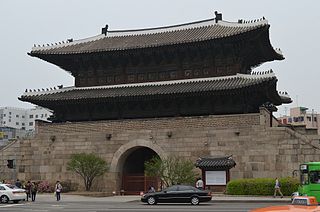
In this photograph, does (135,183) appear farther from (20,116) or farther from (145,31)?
(20,116)

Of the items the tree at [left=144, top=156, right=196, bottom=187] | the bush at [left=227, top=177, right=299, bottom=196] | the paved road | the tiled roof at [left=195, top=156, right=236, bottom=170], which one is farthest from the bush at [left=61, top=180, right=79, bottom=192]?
the bush at [left=227, top=177, right=299, bottom=196]

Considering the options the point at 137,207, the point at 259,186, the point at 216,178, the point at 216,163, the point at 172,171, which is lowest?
the point at 137,207

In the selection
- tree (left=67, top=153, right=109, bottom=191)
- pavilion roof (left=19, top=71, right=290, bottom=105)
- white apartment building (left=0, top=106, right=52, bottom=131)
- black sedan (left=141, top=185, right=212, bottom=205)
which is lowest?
black sedan (left=141, top=185, right=212, bottom=205)

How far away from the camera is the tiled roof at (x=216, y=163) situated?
30.1 meters

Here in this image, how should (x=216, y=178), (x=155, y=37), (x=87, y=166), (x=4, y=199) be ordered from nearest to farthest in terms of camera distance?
(x=4, y=199) → (x=216, y=178) → (x=87, y=166) → (x=155, y=37)

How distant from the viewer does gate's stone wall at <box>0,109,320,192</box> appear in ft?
100

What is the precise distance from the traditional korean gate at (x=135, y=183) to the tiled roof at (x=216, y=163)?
5.60 metres

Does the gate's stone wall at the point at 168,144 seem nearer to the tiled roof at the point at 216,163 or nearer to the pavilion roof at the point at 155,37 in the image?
the tiled roof at the point at 216,163

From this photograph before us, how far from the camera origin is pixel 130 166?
125ft

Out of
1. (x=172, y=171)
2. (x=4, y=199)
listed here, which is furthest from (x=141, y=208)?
(x=4, y=199)

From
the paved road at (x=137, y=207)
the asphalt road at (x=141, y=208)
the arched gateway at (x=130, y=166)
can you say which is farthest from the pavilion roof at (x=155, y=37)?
the asphalt road at (x=141, y=208)

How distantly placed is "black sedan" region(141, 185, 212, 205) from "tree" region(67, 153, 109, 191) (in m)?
8.29

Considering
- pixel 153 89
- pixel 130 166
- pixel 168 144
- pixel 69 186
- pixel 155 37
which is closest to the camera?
pixel 168 144

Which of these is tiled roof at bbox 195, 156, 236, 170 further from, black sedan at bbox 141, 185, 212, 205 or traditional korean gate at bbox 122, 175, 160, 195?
traditional korean gate at bbox 122, 175, 160, 195
